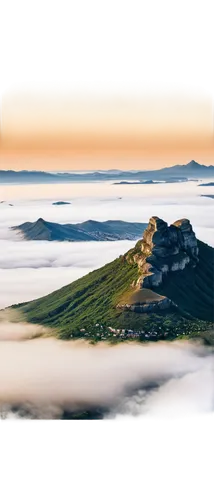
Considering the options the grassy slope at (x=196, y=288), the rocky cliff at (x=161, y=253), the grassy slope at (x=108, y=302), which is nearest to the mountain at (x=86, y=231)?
the rocky cliff at (x=161, y=253)

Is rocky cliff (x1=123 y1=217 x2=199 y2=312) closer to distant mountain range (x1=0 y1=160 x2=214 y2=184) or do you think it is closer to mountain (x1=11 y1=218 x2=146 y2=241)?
mountain (x1=11 y1=218 x2=146 y2=241)

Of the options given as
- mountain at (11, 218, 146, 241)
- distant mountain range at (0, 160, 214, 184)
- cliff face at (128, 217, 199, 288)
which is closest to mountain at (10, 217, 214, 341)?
cliff face at (128, 217, 199, 288)

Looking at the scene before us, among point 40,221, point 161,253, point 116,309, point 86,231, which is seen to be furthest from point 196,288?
point 40,221

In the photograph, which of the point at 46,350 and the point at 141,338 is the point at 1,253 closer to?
the point at 46,350

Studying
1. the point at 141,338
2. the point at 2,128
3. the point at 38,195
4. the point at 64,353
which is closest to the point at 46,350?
the point at 64,353

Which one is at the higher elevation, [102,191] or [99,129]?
[99,129]

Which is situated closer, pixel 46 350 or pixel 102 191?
pixel 46 350

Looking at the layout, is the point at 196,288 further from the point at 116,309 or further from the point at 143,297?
the point at 116,309
